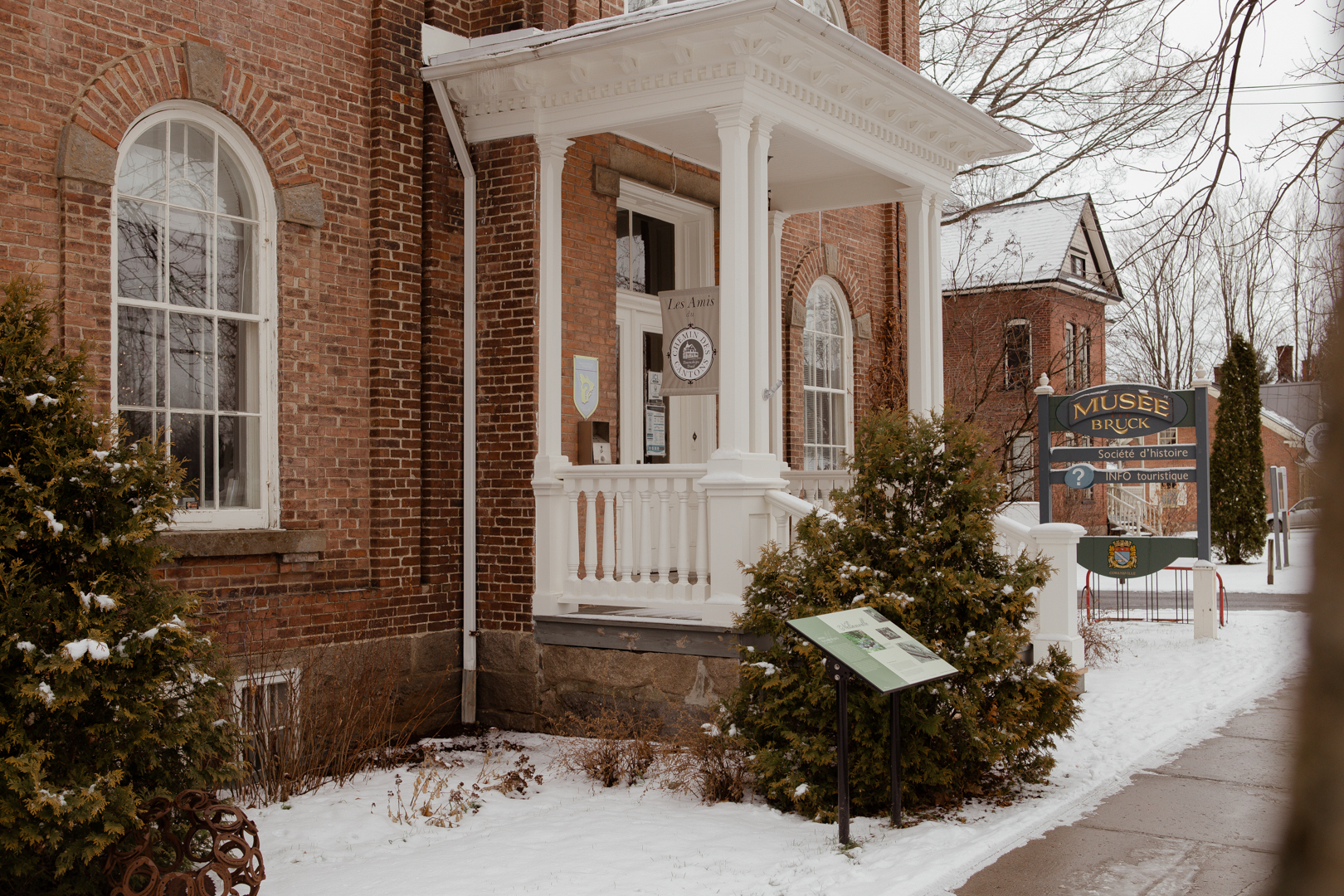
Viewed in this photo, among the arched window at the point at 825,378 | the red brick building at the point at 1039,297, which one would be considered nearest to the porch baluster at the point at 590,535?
the arched window at the point at 825,378

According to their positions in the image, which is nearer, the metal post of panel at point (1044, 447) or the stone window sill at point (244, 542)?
the stone window sill at point (244, 542)

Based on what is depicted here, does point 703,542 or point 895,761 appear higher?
point 703,542

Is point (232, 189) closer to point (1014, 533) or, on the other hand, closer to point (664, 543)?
point (664, 543)

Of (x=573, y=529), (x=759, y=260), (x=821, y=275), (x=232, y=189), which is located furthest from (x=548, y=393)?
(x=821, y=275)

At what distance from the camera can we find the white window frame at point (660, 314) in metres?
10.3

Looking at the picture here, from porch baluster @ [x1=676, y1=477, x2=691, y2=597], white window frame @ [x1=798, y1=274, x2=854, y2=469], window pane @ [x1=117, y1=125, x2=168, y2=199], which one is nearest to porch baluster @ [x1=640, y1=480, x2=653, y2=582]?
porch baluster @ [x1=676, y1=477, x2=691, y2=597]

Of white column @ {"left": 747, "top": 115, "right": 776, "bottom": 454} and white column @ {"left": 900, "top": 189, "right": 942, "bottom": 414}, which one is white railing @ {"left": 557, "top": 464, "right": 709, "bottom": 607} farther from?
white column @ {"left": 900, "top": 189, "right": 942, "bottom": 414}

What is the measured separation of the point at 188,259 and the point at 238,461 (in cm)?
132

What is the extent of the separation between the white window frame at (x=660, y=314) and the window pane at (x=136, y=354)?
3.87 metres

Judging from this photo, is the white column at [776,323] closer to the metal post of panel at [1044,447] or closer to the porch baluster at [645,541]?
the metal post of panel at [1044,447]

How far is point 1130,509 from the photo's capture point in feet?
97.0

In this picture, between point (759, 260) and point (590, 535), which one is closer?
point (759, 260)

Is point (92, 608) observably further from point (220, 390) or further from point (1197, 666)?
point (1197, 666)

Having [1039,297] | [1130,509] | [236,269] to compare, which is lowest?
[1130,509]
